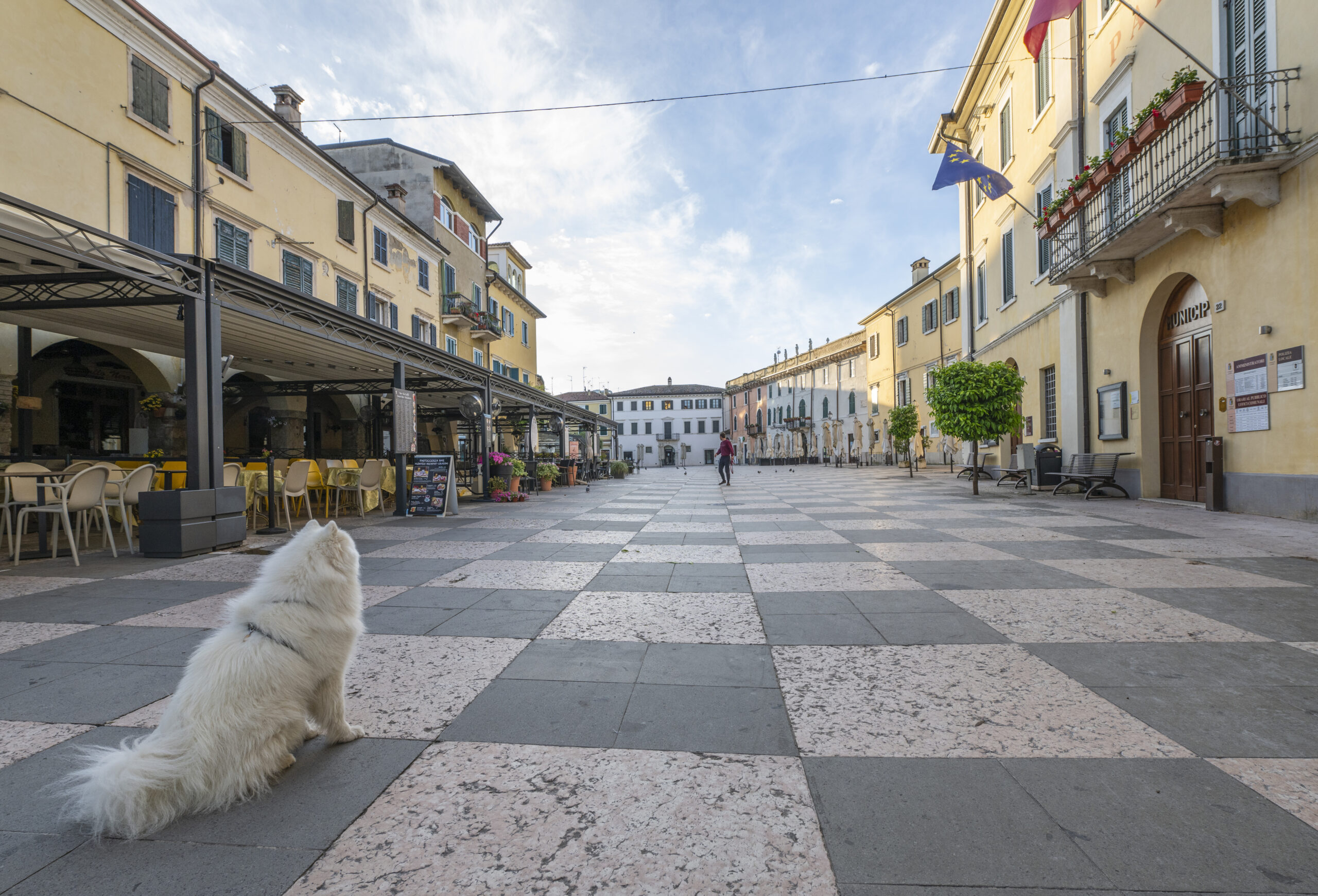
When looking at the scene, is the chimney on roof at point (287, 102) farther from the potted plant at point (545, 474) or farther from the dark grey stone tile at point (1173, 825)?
the dark grey stone tile at point (1173, 825)

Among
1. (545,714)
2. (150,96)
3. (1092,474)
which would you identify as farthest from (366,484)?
(1092,474)

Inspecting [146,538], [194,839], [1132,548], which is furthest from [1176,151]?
[146,538]

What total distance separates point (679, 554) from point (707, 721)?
4.04 metres

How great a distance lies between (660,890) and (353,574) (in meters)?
1.44

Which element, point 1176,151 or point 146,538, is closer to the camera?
point 146,538

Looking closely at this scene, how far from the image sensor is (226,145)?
→ 13.0 meters

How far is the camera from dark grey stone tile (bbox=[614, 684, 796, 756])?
88.4 inches

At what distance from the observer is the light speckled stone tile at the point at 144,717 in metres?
2.45

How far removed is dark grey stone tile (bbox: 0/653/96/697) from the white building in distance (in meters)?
75.0

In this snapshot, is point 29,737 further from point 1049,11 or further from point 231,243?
point 231,243

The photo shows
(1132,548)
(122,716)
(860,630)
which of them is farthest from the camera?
(1132,548)

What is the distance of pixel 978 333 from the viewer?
2136 cm

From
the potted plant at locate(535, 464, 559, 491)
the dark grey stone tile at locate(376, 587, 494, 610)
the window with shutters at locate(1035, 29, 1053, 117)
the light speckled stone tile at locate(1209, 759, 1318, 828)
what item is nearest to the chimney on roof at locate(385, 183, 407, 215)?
the potted plant at locate(535, 464, 559, 491)

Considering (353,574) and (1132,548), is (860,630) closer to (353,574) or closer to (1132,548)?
(353,574)
